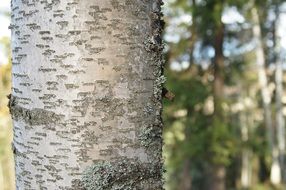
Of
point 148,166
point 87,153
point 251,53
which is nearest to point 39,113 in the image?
point 87,153

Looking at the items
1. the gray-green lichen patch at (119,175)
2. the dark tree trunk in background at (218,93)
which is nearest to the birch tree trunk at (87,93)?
the gray-green lichen patch at (119,175)

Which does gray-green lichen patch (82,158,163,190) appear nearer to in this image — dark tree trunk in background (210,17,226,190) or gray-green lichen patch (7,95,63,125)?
gray-green lichen patch (7,95,63,125)

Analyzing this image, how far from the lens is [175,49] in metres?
11.5

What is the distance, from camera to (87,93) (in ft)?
3.28

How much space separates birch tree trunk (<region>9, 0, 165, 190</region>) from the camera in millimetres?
1001

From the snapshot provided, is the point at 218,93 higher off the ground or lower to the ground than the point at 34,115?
higher

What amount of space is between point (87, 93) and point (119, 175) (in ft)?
0.62

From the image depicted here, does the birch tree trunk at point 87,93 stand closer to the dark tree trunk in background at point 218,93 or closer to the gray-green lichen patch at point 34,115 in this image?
the gray-green lichen patch at point 34,115

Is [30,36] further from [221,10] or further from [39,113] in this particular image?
[221,10]

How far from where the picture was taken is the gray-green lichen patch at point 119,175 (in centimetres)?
100

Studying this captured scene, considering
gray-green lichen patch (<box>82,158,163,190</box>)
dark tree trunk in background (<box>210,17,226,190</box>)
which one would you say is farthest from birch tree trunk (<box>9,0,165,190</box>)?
dark tree trunk in background (<box>210,17,226,190</box>)

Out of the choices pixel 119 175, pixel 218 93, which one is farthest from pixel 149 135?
pixel 218 93

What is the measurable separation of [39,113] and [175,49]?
10.6 metres

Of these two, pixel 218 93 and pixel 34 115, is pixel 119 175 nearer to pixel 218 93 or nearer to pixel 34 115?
pixel 34 115
